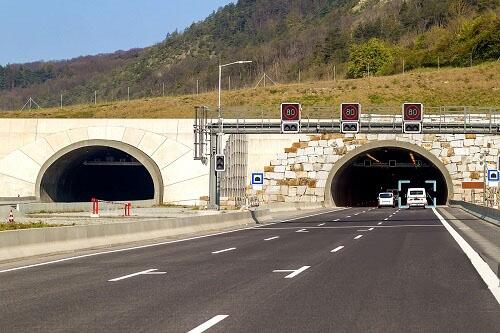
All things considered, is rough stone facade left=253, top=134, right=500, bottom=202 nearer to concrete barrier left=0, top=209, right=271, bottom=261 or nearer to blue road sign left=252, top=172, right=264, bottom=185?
blue road sign left=252, top=172, right=264, bottom=185

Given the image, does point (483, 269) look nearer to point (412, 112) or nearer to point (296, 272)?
point (296, 272)

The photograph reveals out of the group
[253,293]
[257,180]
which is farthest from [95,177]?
[253,293]

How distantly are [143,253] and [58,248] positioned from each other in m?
2.26

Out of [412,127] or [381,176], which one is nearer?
[412,127]

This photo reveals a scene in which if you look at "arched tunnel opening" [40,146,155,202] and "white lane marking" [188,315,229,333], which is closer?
"white lane marking" [188,315,229,333]

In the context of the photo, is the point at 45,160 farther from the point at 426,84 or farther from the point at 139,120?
the point at 426,84

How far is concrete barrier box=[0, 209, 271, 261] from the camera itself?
21203mm

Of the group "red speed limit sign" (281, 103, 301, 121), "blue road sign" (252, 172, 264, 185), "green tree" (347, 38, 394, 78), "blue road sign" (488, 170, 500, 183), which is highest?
"green tree" (347, 38, 394, 78)

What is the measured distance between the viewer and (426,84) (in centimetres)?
11169

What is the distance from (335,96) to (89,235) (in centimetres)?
8184

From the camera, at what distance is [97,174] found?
3351 inches

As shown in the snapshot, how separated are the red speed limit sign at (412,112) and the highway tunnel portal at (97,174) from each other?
25.8 metres

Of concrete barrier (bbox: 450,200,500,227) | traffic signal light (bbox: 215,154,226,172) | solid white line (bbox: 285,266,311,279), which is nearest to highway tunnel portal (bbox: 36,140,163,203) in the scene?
traffic signal light (bbox: 215,154,226,172)

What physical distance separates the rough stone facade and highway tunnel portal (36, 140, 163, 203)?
1047 centimetres
